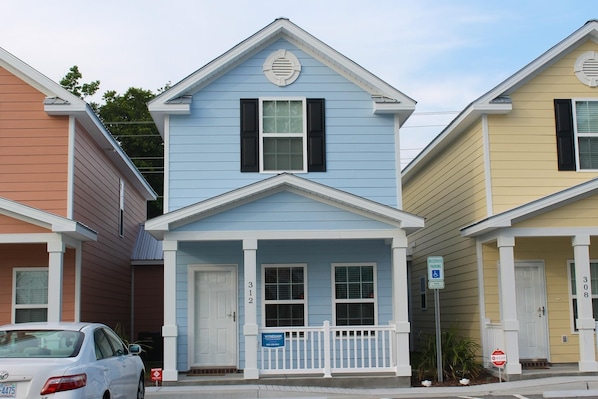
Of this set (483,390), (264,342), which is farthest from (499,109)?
(264,342)

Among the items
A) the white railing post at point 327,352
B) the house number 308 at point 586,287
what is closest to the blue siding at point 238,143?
the white railing post at point 327,352

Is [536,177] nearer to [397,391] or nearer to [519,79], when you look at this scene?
[519,79]

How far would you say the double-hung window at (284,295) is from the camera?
650 inches

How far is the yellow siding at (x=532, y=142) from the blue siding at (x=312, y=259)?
112 inches

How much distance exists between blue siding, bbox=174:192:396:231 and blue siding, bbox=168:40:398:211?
59.6 inches

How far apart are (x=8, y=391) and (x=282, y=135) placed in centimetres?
972

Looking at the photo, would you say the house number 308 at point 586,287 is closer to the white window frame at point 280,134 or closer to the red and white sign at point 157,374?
the white window frame at point 280,134

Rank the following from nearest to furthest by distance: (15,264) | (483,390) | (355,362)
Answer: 1. (483,390)
2. (355,362)
3. (15,264)

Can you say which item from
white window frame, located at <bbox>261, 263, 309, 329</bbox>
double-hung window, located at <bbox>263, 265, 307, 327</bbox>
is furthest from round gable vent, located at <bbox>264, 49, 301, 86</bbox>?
double-hung window, located at <bbox>263, 265, 307, 327</bbox>

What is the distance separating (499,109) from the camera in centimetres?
1652

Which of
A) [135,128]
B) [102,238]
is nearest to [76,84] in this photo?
[135,128]

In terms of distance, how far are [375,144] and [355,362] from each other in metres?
4.87

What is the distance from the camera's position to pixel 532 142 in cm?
1678

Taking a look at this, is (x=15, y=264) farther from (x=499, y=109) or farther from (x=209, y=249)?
(x=499, y=109)
